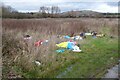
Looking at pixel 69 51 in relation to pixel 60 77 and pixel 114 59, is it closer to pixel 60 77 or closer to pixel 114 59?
pixel 114 59

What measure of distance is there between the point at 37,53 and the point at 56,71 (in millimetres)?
978

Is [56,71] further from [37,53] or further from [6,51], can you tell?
[6,51]

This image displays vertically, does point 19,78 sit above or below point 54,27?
below

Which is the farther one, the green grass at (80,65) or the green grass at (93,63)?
the green grass at (93,63)

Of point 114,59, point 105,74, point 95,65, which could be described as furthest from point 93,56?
point 105,74

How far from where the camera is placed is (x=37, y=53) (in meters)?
8.09

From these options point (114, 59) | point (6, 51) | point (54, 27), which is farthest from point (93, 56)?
point (54, 27)

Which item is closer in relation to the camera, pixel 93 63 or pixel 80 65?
pixel 80 65

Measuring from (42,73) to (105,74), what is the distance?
6.95 ft

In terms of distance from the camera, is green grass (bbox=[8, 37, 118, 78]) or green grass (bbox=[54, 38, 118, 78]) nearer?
green grass (bbox=[8, 37, 118, 78])

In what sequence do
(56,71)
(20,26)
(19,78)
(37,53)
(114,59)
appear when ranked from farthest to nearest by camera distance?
(20,26) → (114,59) → (37,53) → (56,71) → (19,78)

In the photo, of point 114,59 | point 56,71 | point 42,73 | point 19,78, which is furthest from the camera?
point 114,59

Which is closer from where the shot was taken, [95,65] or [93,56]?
[95,65]

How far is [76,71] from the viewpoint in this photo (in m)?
7.86
